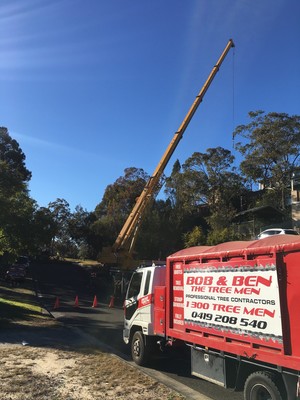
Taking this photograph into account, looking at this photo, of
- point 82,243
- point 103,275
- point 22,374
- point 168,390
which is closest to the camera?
point 168,390

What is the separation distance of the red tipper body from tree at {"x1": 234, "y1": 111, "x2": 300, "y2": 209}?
40080 millimetres

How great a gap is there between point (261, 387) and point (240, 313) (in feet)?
3.50

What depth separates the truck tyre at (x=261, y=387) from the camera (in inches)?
231

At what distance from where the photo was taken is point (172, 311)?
904 cm

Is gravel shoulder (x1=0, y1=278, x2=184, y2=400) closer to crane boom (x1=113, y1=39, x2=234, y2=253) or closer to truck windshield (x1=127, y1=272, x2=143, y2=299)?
truck windshield (x1=127, y1=272, x2=143, y2=299)

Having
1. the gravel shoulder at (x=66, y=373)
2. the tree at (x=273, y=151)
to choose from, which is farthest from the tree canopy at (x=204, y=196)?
the gravel shoulder at (x=66, y=373)

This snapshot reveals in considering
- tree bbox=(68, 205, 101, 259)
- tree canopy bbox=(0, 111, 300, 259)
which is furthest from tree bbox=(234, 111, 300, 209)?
tree bbox=(68, 205, 101, 259)

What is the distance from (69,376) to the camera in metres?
8.59

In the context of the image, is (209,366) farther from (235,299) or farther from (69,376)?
(69,376)

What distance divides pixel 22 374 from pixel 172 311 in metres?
3.17

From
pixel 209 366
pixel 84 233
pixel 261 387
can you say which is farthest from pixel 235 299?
pixel 84 233

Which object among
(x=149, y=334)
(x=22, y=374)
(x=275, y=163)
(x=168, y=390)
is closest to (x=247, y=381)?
(x=168, y=390)

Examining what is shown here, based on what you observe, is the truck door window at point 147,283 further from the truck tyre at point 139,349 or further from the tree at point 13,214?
the tree at point 13,214

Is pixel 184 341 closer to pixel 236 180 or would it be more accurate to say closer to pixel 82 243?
pixel 236 180
